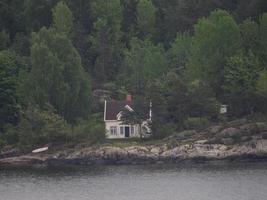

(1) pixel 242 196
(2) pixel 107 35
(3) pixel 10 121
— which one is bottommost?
(1) pixel 242 196

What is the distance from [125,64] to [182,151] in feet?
72.3

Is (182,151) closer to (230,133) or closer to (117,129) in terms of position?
(230,133)

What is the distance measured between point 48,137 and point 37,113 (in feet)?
7.35

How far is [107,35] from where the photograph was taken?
117125mm

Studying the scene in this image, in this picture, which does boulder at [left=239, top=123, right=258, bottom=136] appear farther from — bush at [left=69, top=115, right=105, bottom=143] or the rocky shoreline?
bush at [left=69, top=115, right=105, bottom=143]

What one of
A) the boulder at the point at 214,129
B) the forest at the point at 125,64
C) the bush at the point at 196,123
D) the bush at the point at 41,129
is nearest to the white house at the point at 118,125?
the forest at the point at 125,64

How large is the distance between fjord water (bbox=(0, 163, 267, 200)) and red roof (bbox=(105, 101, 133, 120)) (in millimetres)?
10352

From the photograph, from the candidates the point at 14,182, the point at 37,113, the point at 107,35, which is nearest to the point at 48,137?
the point at 37,113

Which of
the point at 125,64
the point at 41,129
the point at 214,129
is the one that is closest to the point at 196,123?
the point at 214,129

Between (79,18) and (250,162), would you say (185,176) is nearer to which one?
(250,162)

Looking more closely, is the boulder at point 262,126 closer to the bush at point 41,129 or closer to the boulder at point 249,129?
the boulder at point 249,129

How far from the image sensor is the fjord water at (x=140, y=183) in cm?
7588

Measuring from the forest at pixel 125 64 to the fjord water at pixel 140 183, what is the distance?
23.4 feet

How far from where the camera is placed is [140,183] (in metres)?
82.0
